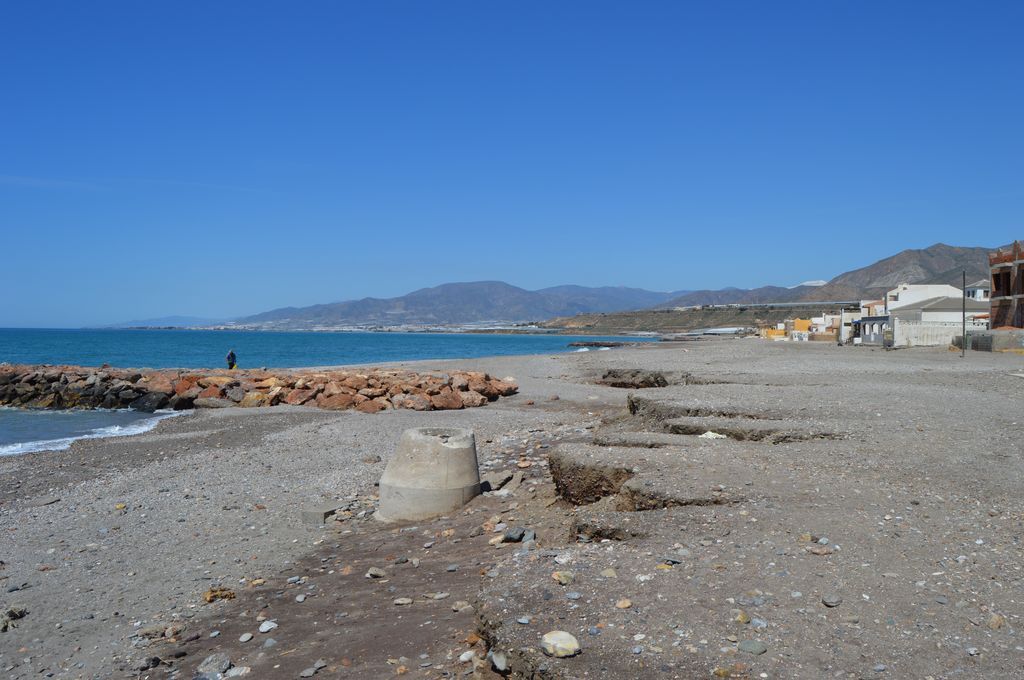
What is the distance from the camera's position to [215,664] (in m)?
4.93

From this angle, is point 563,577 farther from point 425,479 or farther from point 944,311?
point 944,311

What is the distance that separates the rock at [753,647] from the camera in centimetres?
377

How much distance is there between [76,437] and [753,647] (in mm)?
16661

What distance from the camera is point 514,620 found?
4273 millimetres

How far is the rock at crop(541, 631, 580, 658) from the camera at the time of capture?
3.87 m

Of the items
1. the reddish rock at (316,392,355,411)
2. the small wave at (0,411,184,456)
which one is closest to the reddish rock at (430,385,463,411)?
the reddish rock at (316,392,355,411)

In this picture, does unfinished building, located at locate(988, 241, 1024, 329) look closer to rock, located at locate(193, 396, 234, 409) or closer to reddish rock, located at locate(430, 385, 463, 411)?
reddish rock, located at locate(430, 385, 463, 411)

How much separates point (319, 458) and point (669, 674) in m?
9.35

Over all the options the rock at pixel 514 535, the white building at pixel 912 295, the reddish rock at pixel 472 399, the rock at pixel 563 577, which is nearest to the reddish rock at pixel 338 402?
the reddish rock at pixel 472 399

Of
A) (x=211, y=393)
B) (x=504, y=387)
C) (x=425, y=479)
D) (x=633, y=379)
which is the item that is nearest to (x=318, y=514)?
(x=425, y=479)

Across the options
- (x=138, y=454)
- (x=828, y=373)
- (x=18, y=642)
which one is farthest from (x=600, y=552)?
(x=828, y=373)

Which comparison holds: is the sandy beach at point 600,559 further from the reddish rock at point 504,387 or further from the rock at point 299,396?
the reddish rock at point 504,387

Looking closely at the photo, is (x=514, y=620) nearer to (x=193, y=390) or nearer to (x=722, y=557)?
(x=722, y=557)

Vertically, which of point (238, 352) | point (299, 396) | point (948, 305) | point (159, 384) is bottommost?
point (238, 352)
